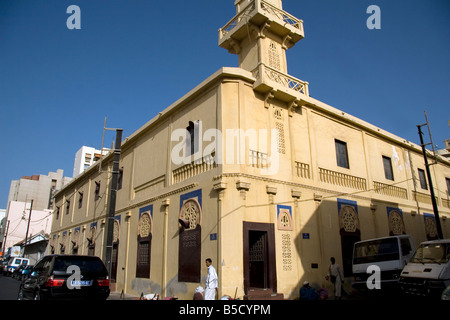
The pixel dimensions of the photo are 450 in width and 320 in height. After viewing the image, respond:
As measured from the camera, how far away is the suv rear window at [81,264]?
895 cm

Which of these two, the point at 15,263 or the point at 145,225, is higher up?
the point at 145,225

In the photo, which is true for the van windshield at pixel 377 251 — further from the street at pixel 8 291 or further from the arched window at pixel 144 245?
the street at pixel 8 291

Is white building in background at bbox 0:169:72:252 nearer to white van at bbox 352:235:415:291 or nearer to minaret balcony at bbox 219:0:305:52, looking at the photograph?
minaret balcony at bbox 219:0:305:52

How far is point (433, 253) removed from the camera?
953 cm

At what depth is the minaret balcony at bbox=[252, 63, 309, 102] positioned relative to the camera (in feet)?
42.0

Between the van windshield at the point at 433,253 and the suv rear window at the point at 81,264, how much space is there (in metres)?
9.33

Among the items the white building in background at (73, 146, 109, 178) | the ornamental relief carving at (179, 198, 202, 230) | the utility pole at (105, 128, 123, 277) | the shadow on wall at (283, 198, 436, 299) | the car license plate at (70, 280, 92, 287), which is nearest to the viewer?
the car license plate at (70, 280, 92, 287)

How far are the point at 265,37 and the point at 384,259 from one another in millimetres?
10685

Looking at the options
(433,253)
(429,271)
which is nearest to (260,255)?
(429,271)

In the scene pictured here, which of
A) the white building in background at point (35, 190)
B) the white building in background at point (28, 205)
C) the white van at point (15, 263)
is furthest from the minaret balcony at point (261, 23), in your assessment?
the white building in background at point (35, 190)

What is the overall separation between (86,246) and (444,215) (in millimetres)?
23176

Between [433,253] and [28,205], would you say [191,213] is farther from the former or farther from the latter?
[28,205]

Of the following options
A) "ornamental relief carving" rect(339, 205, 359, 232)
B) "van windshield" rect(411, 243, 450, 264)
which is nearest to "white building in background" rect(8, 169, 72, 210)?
"ornamental relief carving" rect(339, 205, 359, 232)

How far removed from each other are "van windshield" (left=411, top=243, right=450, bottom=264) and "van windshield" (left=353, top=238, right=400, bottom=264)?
117 centimetres
